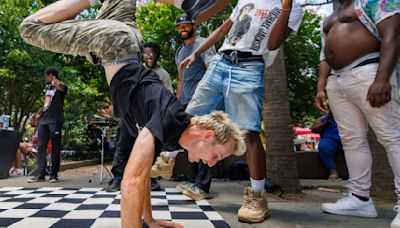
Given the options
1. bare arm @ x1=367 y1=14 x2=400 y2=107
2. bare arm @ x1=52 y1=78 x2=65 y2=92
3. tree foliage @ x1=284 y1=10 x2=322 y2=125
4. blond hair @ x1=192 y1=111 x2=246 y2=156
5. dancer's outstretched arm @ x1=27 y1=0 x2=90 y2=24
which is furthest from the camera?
tree foliage @ x1=284 y1=10 x2=322 y2=125

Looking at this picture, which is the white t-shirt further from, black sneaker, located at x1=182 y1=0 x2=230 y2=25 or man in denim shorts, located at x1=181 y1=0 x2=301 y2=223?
black sneaker, located at x1=182 y1=0 x2=230 y2=25

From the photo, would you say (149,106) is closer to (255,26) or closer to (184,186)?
(255,26)

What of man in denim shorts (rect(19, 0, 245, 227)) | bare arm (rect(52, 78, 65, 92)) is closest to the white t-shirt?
man in denim shorts (rect(19, 0, 245, 227))

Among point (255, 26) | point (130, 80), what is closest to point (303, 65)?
point (255, 26)

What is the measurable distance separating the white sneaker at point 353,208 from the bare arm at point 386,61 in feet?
2.17

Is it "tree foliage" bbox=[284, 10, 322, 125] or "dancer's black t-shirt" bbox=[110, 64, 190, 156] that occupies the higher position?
"tree foliage" bbox=[284, 10, 322, 125]

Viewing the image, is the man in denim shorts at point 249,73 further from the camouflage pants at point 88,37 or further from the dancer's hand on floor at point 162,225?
the camouflage pants at point 88,37

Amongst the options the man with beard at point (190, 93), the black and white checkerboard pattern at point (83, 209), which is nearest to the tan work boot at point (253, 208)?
the black and white checkerboard pattern at point (83, 209)

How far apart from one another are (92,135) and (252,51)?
30.4 feet

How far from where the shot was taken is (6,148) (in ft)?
16.9

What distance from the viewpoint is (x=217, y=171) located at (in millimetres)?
5066

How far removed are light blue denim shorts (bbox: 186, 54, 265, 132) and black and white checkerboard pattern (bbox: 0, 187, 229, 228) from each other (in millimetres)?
695

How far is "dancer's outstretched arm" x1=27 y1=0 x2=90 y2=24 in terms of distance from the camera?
1869 millimetres

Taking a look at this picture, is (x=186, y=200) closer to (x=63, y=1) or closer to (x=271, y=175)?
(x=271, y=175)
